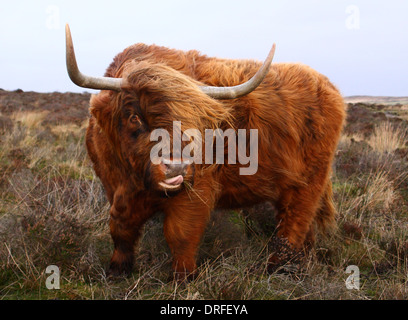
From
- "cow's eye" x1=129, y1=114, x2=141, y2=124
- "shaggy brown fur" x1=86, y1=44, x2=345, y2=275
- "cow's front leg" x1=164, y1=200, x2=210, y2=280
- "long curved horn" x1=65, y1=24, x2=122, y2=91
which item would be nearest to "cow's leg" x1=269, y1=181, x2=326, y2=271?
"shaggy brown fur" x1=86, y1=44, x2=345, y2=275

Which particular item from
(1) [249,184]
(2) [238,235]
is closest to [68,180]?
(2) [238,235]

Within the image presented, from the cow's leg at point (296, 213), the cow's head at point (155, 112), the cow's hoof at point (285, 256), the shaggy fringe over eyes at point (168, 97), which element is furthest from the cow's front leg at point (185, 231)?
the cow's leg at point (296, 213)

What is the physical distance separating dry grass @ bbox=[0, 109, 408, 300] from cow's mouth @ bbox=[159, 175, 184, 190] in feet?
2.48

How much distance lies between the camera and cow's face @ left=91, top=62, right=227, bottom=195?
8.11 feet

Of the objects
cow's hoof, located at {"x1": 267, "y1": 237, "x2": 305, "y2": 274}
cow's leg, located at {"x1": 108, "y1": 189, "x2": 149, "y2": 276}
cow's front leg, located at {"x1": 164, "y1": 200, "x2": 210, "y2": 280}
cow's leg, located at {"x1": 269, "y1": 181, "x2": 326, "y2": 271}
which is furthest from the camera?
cow's leg, located at {"x1": 269, "y1": 181, "x2": 326, "y2": 271}

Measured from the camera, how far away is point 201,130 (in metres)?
2.71

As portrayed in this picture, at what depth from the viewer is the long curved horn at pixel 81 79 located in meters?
2.23

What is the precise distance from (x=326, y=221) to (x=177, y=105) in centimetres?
255

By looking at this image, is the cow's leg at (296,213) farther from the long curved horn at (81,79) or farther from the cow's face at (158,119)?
the long curved horn at (81,79)

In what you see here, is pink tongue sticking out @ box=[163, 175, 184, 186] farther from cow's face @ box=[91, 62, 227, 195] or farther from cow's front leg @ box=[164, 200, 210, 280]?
cow's front leg @ box=[164, 200, 210, 280]

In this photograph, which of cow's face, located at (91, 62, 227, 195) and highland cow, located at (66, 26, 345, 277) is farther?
highland cow, located at (66, 26, 345, 277)

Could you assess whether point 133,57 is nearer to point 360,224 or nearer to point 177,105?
point 177,105

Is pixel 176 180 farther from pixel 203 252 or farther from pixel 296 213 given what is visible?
pixel 296 213

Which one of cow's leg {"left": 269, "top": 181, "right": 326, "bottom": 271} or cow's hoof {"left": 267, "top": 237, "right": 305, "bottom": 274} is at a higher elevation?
cow's leg {"left": 269, "top": 181, "right": 326, "bottom": 271}
